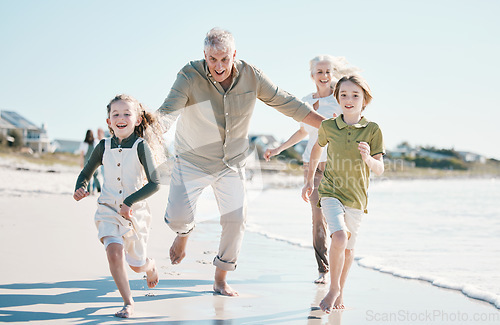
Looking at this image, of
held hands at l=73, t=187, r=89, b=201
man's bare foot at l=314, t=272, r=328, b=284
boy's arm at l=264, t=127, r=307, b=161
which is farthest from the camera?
boy's arm at l=264, t=127, r=307, b=161

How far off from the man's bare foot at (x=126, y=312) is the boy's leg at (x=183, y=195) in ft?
3.06

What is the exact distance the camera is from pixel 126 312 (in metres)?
3.62

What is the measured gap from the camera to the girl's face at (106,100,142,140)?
3912mm

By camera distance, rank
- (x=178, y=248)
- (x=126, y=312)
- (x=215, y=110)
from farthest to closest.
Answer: (x=178, y=248) → (x=215, y=110) → (x=126, y=312)

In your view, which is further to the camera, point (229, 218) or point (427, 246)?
point (427, 246)

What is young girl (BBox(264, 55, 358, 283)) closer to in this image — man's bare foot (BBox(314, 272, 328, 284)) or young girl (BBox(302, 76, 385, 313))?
man's bare foot (BBox(314, 272, 328, 284))

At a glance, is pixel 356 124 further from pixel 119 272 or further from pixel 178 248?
pixel 119 272

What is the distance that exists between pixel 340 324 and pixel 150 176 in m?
1.64

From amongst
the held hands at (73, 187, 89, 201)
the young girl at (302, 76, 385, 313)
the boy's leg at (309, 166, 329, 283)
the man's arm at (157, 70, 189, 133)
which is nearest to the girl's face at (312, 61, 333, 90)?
the boy's leg at (309, 166, 329, 283)

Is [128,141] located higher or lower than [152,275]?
higher

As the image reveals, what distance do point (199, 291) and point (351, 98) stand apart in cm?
201

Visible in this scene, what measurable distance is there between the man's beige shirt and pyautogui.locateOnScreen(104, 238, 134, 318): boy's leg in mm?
1064

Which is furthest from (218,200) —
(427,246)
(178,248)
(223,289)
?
(427,246)

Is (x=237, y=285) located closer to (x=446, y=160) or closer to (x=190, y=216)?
(x=190, y=216)
